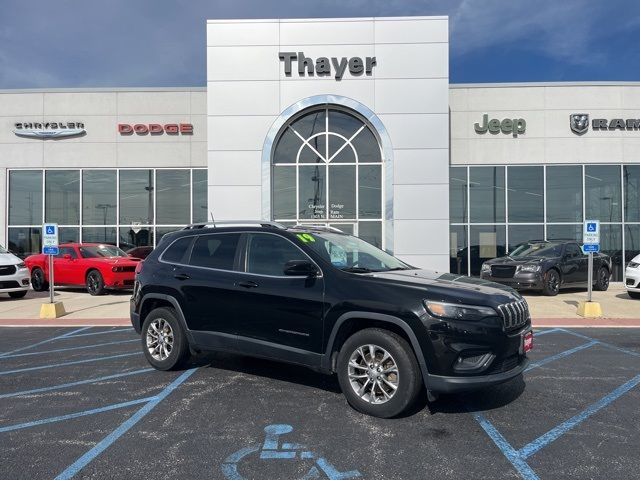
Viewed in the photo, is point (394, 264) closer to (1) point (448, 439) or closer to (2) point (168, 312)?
(1) point (448, 439)

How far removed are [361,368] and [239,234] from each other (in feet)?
6.95

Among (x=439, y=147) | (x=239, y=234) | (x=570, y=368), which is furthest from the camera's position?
(x=439, y=147)

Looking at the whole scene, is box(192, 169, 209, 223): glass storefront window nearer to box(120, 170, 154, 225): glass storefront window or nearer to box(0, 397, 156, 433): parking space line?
box(120, 170, 154, 225): glass storefront window

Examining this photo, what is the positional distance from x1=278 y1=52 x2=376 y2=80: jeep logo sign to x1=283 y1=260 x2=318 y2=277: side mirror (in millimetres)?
12403

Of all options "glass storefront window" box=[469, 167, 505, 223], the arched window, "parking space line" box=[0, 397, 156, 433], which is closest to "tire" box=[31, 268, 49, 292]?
the arched window

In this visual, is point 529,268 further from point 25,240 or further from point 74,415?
point 25,240

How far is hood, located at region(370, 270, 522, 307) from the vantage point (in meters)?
4.31

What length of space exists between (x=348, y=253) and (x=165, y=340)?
8.30 ft

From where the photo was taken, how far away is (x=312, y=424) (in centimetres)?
436

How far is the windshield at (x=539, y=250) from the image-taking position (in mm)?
14391

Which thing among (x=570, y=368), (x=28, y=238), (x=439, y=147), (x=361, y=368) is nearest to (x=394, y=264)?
(x=361, y=368)

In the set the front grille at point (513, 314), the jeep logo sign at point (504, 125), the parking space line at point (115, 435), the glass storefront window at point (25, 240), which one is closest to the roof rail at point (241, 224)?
the parking space line at point (115, 435)

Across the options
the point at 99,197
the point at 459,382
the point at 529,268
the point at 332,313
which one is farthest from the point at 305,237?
the point at 99,197

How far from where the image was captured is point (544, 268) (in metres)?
13.7
